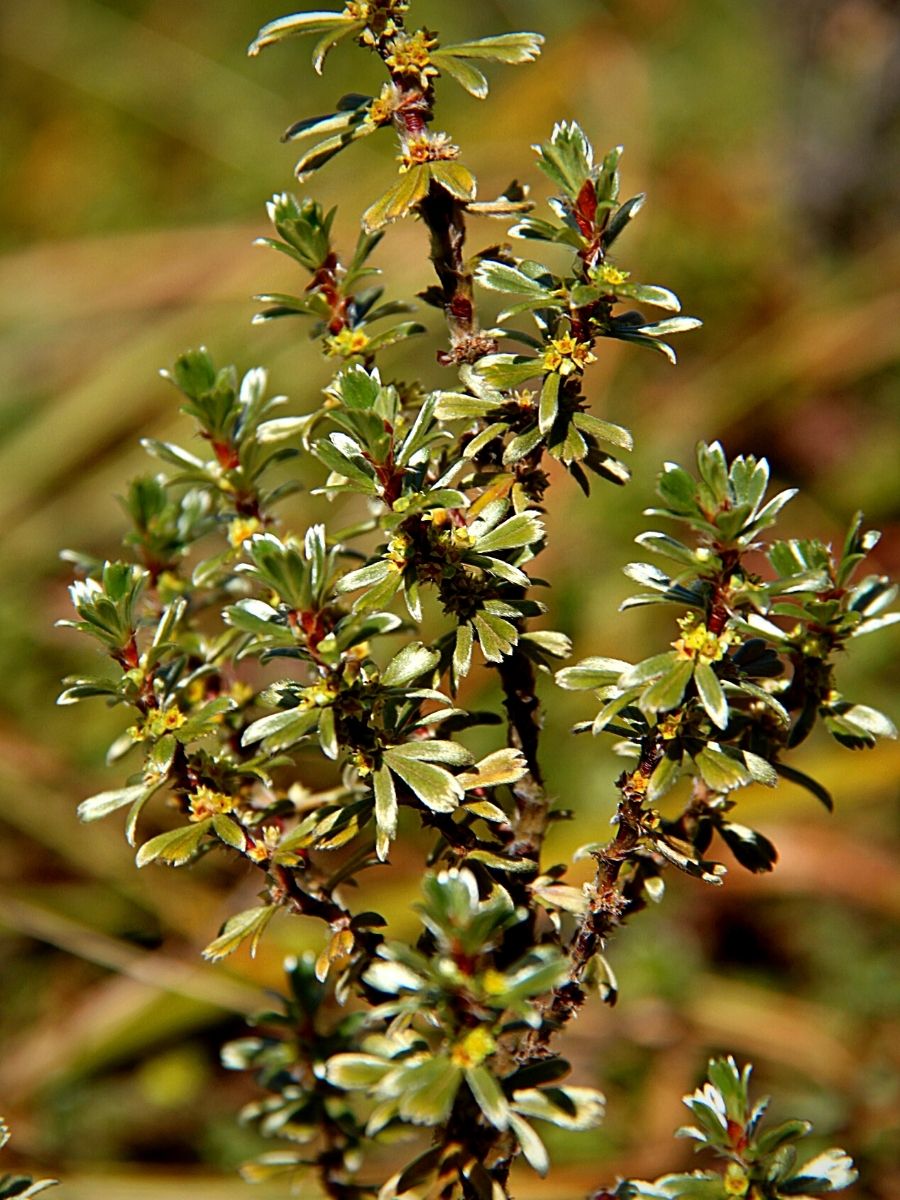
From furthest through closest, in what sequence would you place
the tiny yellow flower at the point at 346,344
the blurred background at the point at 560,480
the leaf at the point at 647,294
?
the blurred background at the point at 560,480
the tiny yellow flower at the point at 346,344
the leaf at the point at 647,294

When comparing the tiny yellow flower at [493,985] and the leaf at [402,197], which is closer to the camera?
the tiny yellow flower at [493,985]

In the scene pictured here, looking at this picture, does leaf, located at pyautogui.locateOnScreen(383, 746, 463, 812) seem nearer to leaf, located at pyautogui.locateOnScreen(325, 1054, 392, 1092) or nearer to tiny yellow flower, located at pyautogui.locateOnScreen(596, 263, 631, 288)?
leaf, located at pyautogui.locateOnScreen(325, 1054, 392, 1092)

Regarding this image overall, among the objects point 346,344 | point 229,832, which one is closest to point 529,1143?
point 229,832

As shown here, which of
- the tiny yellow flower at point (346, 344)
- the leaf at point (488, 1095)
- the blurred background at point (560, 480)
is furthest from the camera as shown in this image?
the blurred background at point (560, 480)

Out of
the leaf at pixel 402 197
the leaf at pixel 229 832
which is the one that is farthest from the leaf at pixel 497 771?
the leaf at pixel 402 197

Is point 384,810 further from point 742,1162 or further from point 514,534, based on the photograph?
point 742,1162

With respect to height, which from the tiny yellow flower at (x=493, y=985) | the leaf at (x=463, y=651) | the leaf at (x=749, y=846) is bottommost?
the tiny yellow flower at (x=493, y=985)

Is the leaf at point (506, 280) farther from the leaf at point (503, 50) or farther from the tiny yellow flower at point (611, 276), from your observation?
the leaf at point (503, 50)

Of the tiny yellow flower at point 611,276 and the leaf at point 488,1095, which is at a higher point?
the tiny yellow flower at point 611,276

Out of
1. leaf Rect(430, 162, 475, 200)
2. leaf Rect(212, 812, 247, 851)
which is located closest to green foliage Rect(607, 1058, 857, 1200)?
leaf Rect(212, 812, 247, 851)
